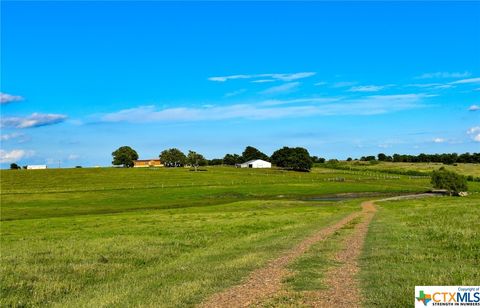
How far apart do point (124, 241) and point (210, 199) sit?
76.3m

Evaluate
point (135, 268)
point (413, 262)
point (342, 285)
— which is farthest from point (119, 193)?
point (342, 285)

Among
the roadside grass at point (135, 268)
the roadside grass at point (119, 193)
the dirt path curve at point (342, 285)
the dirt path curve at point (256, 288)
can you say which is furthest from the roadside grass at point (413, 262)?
the roadside grass at point (119, 193)

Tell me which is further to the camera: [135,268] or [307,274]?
[135,268]

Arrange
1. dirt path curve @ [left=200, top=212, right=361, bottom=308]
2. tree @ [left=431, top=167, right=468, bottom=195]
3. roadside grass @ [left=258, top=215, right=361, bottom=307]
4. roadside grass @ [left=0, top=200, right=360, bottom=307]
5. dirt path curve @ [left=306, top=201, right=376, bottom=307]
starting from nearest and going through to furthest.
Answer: dirt path curve @ [left=306, top=201, right=376, bottom=307], roadside grass @ [left=258, top=215, right=361, bottom=307], dirt path curve @ [left=200, top=212, right=361, bottom=308], roadside grass @ [left=0, top=200, right=360, bottom=307], tree @ [left=431, top=167, right=468, bottom=195]

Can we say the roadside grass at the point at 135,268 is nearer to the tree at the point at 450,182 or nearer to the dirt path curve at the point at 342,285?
the dirt path curve at the point at 342,285

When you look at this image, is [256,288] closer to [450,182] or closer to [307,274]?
[307,274]

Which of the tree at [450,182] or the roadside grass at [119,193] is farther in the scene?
the tree at [450,182]

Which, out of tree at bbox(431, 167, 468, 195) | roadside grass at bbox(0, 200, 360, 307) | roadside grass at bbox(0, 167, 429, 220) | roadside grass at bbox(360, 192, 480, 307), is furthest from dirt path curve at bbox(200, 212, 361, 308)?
tree at bbox(431, 167, 468, 195)

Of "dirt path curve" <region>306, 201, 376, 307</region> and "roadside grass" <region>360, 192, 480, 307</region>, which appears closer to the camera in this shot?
"dirt path curve" <region>306, 201, 376, 307</region>

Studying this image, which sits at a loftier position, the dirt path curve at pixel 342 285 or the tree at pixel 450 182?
the tree at pixel 450 182

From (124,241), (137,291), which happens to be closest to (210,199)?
(124,241)

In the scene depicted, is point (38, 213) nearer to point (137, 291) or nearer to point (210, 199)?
point (210, 199)

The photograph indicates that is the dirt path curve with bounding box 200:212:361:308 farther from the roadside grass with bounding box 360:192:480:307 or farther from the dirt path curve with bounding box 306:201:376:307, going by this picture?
the roadside grass with bounding box 360:192:480:307

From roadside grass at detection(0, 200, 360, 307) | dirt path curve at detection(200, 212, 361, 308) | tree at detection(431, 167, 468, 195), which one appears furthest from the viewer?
tree at detection(431, 167, 468, 195)
